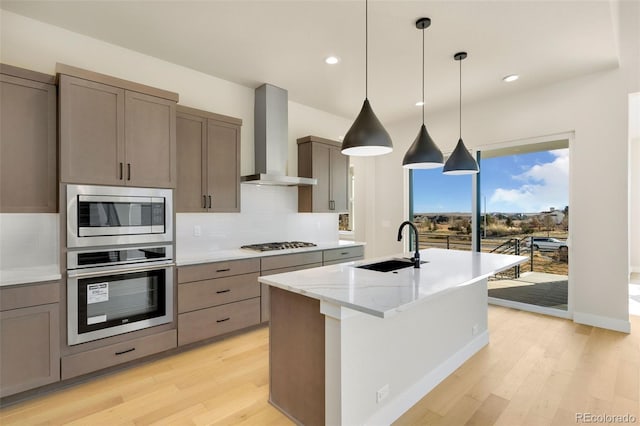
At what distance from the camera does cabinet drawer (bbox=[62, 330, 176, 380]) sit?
2342mm

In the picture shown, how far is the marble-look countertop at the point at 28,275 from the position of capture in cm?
211

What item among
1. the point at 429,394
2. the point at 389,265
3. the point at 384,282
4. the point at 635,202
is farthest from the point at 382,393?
the point at 635,202

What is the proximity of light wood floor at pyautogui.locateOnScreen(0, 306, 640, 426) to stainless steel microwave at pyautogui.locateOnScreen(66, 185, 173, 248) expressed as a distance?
1118 mm

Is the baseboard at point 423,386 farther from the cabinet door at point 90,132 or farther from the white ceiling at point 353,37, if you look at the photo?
the white ceiling at point 353,37

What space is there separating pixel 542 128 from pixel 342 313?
3.94 meters

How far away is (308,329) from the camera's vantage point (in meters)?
1.86

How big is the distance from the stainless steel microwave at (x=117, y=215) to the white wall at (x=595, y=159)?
3.47 metres

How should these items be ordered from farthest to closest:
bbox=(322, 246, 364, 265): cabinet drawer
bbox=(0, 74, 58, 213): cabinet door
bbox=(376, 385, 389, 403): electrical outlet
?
bbox=(322, 246, 364, 265): cabinet drawer, bbox=(0, 74, 58, 213): cabinet door, bbox=(376, 385, 389, 403): electrical outlet

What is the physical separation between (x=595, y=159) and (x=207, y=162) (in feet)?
14.4

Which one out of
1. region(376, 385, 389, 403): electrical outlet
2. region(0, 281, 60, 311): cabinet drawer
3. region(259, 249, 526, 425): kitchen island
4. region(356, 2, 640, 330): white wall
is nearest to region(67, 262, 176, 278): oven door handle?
region(0, 281, 60, 311): cabinet drawer

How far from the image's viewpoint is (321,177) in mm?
4465

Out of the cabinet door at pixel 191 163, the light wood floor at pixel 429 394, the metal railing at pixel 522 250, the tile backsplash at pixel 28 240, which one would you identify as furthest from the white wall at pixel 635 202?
the tile backsplash at pixel 28 240

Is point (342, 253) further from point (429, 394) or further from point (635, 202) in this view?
point (635, 202)

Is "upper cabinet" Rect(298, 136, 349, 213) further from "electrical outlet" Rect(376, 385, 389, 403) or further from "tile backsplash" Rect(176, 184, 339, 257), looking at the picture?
"electrical outlet" Rect(376, 385, 389, 403)
